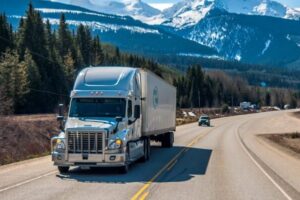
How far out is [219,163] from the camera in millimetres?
26156

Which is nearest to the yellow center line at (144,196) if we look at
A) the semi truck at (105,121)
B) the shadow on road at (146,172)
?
the shadow on road at (146,172)

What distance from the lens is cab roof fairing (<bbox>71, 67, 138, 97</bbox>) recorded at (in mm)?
21547

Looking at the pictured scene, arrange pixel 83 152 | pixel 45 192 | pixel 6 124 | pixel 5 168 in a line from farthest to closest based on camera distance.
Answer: pixel 6 124 → pixel 5 168 → pixel 83 152 → pixel 45 192

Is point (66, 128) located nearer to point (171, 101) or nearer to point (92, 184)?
point (92, 184)

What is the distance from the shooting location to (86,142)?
1969 cm

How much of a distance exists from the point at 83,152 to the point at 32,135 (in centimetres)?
1689

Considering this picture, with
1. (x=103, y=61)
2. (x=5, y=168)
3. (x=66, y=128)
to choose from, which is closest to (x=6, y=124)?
(x=5, y=168)

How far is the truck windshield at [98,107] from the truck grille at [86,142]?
161 centimetres

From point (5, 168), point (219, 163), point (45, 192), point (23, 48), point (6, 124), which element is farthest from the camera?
point (23, 48)

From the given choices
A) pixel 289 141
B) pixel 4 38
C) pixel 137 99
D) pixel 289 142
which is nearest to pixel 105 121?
pixel 137 99

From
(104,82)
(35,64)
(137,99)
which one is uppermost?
(35,64)

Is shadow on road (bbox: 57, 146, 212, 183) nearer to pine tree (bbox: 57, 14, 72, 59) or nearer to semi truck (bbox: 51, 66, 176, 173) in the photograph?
semi truck (bbox: 51, 66, 176, 173)

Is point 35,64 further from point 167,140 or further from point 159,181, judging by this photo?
point 159,181

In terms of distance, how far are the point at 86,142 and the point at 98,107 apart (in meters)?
2.09
